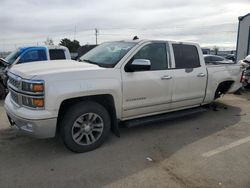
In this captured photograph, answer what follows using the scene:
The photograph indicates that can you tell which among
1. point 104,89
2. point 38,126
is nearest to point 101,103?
point 104,89

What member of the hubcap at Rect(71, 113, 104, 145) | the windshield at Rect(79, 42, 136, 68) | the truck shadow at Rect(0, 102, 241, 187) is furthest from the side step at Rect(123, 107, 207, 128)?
the windshield at Rect(79, 42, 136, 68)

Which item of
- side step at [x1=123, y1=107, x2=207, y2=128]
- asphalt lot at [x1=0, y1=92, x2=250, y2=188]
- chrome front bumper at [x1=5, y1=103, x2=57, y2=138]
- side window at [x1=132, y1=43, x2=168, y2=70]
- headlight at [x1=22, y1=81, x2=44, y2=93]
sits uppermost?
side window at [x1=132, y1=43, x2=168, y2=70]

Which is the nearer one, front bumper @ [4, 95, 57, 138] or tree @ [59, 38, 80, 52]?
front bumper @ [4, 95, 57, 138]

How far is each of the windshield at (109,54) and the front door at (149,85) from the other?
0.73 ft

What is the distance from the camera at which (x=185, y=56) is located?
5441 millimetres

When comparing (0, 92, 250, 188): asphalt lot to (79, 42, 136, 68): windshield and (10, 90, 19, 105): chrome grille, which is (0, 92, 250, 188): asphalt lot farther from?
(79, 42, 136, 68): windshield

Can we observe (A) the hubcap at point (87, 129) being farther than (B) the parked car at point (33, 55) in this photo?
No

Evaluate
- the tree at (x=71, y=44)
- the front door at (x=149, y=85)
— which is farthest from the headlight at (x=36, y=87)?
the tree at (x=71, y=44)

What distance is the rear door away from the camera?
521cm

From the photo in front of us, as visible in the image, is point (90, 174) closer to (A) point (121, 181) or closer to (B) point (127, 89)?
(A) point (121, 181)

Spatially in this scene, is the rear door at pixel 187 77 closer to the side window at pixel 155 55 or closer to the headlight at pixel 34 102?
the side window at pixel 155 55

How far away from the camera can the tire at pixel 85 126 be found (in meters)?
3.95

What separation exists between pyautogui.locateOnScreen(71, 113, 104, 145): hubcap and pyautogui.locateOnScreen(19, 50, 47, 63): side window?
6.09 metres

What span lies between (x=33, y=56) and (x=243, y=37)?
14590mm
